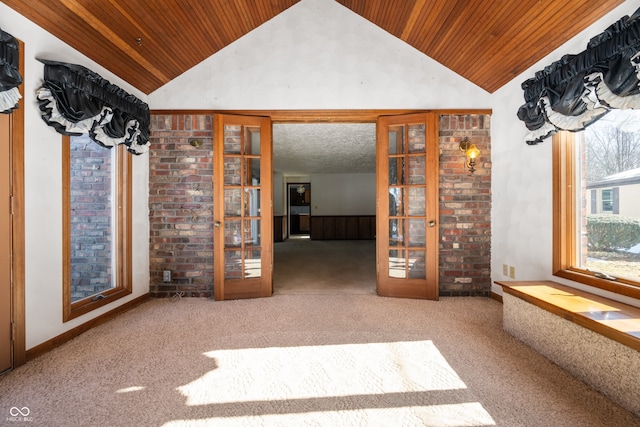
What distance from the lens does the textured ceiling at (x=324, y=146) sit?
5133mm

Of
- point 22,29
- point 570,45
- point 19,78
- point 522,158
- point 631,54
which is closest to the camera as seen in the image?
point 631,54

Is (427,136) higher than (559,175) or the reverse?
higher

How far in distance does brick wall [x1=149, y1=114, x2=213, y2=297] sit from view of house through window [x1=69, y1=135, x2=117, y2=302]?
49cm

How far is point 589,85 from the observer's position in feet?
6.48

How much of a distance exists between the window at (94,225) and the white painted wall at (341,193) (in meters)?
7.85

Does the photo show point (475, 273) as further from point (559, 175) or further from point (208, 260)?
point (208, 260)

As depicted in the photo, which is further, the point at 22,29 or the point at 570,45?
the point at 570,45

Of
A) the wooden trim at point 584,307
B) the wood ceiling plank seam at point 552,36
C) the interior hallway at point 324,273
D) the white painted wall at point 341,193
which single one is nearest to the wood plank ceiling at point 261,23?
the wood ceiling plank seam at point 552,36

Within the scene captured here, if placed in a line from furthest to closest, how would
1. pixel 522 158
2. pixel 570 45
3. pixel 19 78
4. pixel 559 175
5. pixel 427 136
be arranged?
pixel 427 136 → pixel 522 158 → pixel 559 175 → pixel 570 45 → pixel 19 78

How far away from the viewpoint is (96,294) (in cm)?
282

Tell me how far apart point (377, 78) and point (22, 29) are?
325 centimetres

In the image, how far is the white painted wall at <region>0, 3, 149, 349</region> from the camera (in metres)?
2.08

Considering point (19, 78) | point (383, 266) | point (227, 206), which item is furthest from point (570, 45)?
point (19, 78)

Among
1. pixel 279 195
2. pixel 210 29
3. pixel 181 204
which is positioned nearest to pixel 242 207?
pixel 181 204
